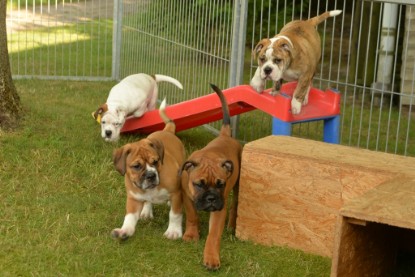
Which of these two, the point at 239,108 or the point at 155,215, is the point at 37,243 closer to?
the point at 155,215

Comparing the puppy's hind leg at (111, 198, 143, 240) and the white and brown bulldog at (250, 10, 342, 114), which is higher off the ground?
the white and brown bulldog at (250, 10, 342, 114)

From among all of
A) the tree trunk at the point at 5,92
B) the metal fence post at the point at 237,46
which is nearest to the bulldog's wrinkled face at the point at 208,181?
the tree trunk at the point at 5,92

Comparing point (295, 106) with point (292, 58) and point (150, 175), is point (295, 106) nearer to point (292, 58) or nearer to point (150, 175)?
point (292, 58)

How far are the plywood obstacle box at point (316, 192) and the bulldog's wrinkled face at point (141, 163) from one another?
1.86 ft

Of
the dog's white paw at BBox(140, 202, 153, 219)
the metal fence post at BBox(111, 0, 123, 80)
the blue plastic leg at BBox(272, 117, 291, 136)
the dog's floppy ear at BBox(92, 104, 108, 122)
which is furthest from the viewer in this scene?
the metal fence post at BBox(111, 0, 123, 80)

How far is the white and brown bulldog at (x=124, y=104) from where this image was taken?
7168 millimetres

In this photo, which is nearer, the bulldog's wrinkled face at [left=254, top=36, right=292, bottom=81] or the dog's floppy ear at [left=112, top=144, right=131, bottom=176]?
the dog's floppy ear at [left=112, top=144, right=131, bottom=176]

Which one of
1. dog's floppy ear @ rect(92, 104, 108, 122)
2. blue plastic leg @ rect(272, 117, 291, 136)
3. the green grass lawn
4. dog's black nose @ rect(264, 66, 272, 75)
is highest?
dog's black nose @ rect(264, 66, 272, 75)

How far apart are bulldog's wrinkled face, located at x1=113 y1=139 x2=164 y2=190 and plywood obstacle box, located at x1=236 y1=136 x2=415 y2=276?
1.86 feet

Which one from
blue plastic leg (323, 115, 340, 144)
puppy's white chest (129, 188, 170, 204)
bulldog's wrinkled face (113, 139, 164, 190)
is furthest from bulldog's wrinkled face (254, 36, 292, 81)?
puppy's white chest (129, 188, 170, 204)

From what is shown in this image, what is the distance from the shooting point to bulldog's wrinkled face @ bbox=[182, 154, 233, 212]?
15.4 ft

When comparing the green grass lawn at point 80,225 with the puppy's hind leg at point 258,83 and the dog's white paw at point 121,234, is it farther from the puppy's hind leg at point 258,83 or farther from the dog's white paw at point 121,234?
the puppy's hind leg at point 258,83

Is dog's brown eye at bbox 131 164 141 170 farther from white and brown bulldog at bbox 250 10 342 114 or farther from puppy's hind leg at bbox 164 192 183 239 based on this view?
white and brown bulldog at bbox 250 10 342 114

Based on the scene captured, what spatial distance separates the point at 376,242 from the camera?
4660 millimetres
